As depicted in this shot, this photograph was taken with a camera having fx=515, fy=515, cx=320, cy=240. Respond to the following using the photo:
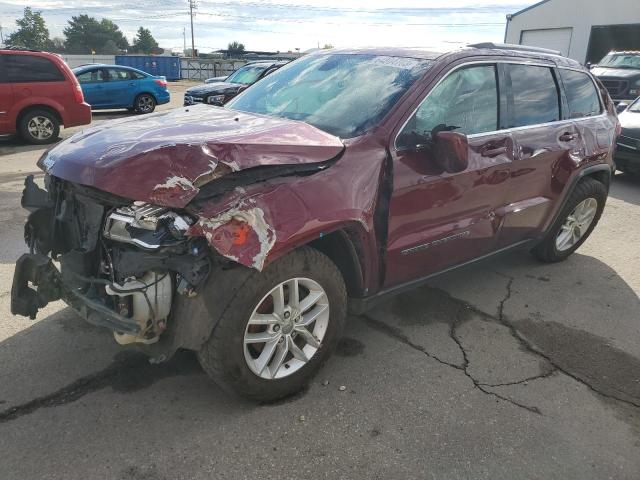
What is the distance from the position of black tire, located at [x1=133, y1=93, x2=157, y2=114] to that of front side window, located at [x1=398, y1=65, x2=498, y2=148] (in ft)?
45.6

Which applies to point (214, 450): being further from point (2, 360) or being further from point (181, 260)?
point (2, 360)

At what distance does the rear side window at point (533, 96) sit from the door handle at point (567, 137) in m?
0.14

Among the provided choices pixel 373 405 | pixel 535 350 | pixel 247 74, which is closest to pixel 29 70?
pixel 247 74

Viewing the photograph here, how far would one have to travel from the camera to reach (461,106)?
340 centimetres

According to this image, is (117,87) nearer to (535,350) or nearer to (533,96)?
(533,96)

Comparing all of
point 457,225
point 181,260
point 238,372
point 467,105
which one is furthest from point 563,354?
point 181,260

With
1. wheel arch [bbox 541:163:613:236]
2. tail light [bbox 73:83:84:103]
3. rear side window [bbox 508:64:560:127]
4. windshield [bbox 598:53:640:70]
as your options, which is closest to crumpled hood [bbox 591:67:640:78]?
windshield [bbox 598:53:640:70]

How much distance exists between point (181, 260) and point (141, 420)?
0.94m

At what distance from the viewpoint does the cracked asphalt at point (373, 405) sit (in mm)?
2406

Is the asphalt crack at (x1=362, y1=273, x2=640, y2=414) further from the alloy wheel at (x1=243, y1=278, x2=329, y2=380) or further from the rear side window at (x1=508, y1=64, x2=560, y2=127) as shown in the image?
the rear side window at (x1=508, y1=64, x2=560, y2=127)

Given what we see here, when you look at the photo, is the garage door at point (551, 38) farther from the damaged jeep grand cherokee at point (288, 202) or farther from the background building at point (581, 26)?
the damaged jeep grand cherokee at point (288, 202)

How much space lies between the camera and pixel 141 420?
2.63 meters

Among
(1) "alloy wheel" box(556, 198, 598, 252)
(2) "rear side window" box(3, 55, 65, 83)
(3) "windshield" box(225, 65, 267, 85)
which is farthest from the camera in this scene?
(3) "windshield" box(225, 65, 267, 85)

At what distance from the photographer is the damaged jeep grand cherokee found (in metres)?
2.33
